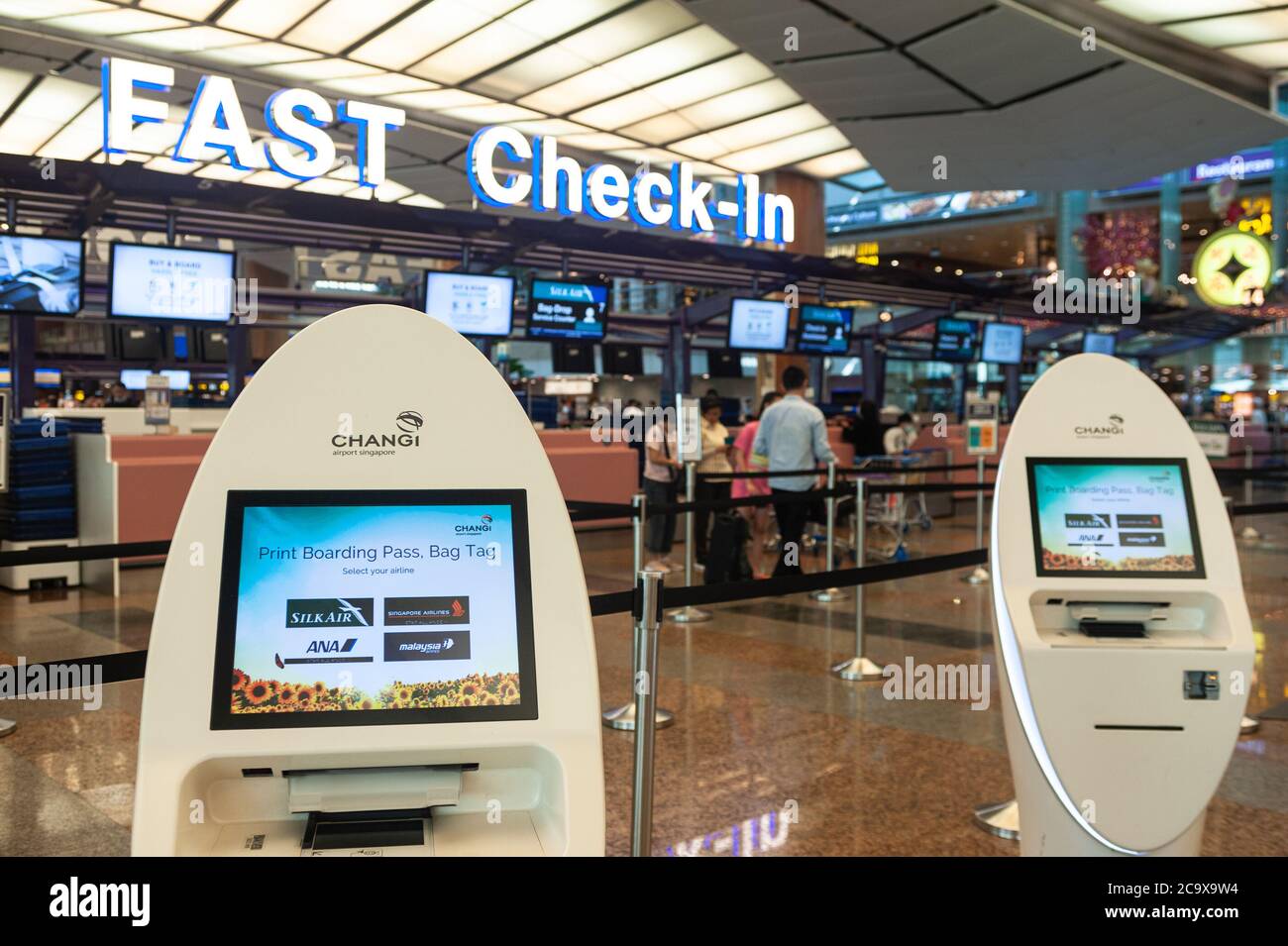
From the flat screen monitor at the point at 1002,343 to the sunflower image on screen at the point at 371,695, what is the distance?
17832 millimetres

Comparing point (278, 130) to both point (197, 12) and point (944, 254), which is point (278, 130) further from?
point (944, 254)

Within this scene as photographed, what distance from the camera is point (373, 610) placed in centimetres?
161

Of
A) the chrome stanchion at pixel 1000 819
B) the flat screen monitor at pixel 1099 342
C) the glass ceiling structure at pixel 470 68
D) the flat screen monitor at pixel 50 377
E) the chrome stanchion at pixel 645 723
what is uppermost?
the glass ceiling structure at pixel 470 68

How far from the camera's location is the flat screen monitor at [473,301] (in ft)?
35.9

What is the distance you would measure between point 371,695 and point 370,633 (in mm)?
87

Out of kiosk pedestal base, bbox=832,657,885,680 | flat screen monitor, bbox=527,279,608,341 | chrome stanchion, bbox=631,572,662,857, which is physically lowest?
kiosk pedestal base, bbox=832,657,885,680

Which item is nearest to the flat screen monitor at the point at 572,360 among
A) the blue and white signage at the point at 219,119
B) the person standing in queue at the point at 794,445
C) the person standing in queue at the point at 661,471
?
the blue and white signage at the point at 219,119

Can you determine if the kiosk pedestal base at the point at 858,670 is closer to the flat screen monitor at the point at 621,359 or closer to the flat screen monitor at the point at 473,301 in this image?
the flat screen monitor at the point at 473,301

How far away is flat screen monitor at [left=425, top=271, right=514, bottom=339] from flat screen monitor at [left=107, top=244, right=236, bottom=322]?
6.56 feet

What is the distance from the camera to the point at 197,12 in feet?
36.2

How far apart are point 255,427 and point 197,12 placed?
36.2 ft

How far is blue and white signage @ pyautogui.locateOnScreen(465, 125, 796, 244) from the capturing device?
11.9 meters

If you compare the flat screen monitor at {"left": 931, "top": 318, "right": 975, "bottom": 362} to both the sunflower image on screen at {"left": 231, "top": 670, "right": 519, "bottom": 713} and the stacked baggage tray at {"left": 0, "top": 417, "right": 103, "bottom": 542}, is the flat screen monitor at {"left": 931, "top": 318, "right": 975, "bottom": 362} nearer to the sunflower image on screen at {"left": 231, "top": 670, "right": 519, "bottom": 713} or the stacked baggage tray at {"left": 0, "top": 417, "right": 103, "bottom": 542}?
the stacked baggage tray at {"left": 0, "top": 417, "right": 103, "bottom": 542}

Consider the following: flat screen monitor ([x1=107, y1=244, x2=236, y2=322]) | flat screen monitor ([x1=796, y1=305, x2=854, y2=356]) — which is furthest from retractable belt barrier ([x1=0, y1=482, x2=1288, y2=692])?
flat screen monitor ([x1=796, y1=305, x2=854, y2=356])
